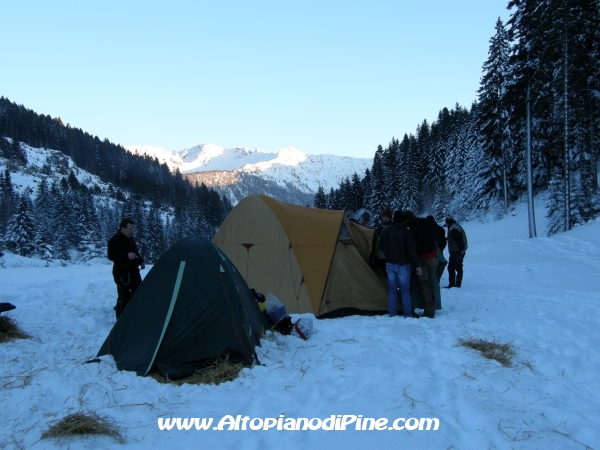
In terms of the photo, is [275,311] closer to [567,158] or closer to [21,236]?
[567,158]

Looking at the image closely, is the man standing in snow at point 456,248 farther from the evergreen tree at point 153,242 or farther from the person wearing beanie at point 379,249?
the evergreen tree at point 153,242

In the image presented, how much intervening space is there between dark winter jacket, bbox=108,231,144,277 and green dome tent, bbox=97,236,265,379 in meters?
1.78

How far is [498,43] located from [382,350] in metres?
30.4

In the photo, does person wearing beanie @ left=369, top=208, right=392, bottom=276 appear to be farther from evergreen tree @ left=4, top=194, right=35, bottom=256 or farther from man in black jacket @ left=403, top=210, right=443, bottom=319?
evergreen tree @ left=4, top=194, right=35, bottom=256

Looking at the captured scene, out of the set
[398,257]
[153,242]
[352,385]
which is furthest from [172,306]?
[153,242]

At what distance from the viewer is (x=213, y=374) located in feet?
14.8

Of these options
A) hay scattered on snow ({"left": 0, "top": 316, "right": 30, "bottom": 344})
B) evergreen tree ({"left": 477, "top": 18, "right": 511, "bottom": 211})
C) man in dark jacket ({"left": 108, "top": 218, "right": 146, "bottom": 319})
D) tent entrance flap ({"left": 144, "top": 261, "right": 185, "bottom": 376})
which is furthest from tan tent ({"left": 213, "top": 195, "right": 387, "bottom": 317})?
evergreen tree ({"left": 477, "top": 18, "right": 511, "bottom": 211})

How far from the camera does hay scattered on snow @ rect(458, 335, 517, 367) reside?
5.18 metres

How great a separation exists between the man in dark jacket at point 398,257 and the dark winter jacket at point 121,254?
4559 mm

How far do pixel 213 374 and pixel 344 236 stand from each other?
4813mm

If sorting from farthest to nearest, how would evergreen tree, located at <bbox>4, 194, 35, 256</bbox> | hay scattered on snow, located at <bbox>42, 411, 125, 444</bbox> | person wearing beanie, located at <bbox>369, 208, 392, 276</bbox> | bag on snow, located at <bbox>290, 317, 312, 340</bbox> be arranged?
evergreen tree, located at <bbox>4, 194, 35, 256</bbox> → person wearing beanie, located at <bbox>369, 208, 392, 276</bbox> → bag on snow, located at <bbox>290, 317, 312, 340</bbox> → hay scattered on snow, located at <bbox>42, 411, 125, 444</bbox>

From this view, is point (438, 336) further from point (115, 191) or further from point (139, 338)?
point (115, 191)

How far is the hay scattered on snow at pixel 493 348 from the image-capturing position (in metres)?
5.18

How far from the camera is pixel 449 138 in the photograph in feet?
174
